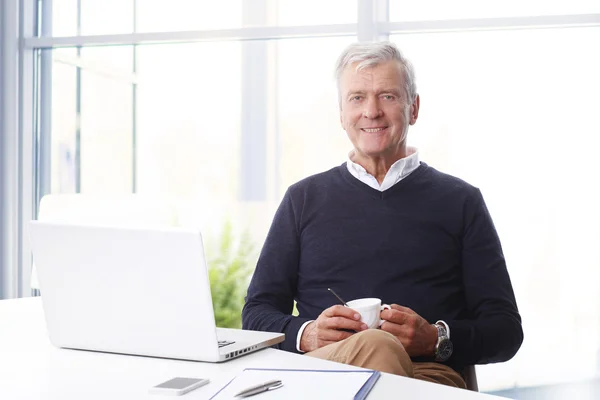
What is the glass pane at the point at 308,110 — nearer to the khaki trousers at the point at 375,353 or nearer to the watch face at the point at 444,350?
the watch face at the point at 444,350

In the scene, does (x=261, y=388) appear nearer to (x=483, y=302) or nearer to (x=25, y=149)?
(x=483, y=302)

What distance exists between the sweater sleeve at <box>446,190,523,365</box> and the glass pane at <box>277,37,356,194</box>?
1.56 metres

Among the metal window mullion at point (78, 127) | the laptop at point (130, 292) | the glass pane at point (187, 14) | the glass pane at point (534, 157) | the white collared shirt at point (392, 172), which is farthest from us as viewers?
the metal window mullion at point (78, 127)

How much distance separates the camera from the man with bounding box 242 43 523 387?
1.93 m

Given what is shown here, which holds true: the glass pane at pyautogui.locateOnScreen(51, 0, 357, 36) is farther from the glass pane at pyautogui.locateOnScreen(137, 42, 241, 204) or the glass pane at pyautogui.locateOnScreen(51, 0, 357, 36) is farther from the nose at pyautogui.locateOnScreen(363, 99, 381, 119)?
the nose at pyautogui.locateOnScreen(363, 99, 381, 119)

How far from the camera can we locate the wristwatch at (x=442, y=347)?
1.83 meters

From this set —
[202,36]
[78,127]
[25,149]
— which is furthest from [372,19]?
[25,149]

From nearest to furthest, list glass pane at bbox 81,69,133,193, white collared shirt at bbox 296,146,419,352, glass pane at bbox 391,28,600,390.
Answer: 1. white collared shirt at bbox 296,146,419,352
2. glass pane at bbox 391,28,600,390
3. glass pane at bbox 81,69,133,193

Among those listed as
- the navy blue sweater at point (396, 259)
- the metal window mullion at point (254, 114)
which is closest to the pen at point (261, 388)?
the navy blue sweater at point (396, 259)

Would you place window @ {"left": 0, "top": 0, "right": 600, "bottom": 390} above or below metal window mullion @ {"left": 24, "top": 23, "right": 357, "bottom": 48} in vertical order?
below

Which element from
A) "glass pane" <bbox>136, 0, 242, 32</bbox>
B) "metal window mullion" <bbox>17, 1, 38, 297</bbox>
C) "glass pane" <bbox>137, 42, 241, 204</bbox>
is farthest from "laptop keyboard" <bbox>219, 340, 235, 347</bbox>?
"metal window mullion" <bbox>17, 1, 38, 297</bbox>

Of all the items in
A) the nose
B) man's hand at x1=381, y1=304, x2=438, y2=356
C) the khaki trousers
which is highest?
the nose

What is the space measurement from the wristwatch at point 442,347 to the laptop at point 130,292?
611 mm

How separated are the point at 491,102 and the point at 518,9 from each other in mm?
471
